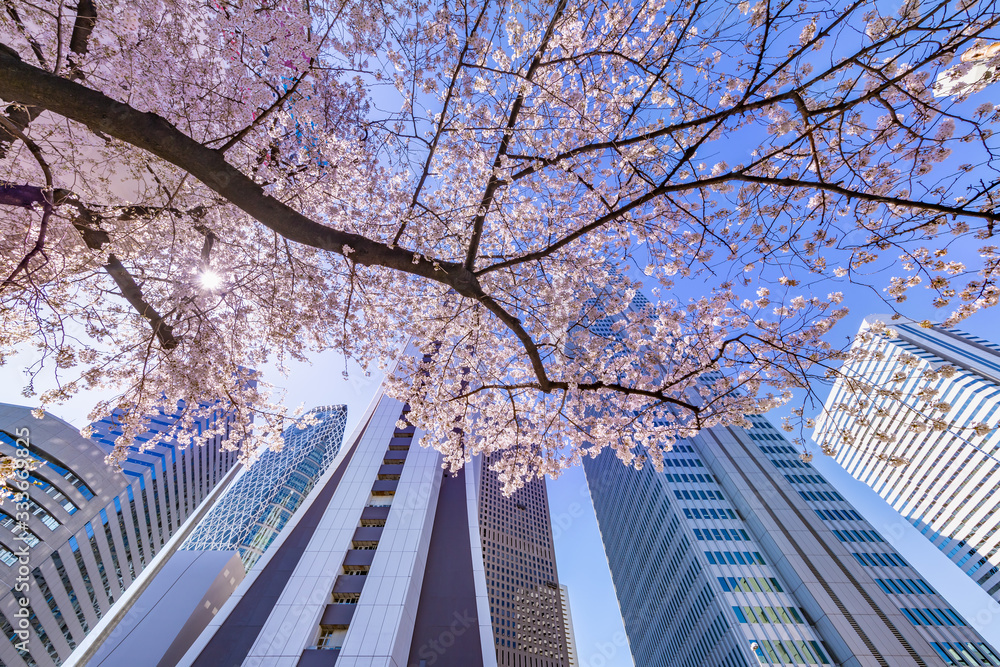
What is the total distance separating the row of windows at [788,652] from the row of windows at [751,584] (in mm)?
4526

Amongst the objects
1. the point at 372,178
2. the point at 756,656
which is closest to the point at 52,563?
the point at 372,178

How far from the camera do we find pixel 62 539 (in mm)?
28672

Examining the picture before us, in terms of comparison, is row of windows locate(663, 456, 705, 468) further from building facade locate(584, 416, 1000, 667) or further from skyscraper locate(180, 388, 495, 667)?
skyscraper locate(180, 388, 495, 667)

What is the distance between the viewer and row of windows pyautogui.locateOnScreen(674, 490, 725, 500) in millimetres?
48344

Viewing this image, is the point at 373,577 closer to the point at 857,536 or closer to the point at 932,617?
the point at 932,617

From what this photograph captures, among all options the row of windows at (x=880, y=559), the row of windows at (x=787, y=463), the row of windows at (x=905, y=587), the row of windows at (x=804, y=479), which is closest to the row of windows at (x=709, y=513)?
the row of windows at (x=804, y=479)

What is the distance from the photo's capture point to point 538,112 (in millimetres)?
5965

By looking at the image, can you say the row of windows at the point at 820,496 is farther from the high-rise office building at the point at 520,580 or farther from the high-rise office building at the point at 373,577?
the high-rise office building at the point at 373,577

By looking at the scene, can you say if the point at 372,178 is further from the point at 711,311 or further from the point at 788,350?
the point at 788,350

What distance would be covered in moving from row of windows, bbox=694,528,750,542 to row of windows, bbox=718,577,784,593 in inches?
175

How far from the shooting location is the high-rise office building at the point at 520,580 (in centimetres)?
7062

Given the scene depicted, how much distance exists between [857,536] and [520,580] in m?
61.5

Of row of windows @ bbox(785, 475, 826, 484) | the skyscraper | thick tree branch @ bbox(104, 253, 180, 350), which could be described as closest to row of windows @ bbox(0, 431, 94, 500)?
the skyscraper

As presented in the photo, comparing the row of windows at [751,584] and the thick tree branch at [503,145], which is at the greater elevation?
the row of windows at [751,584]
